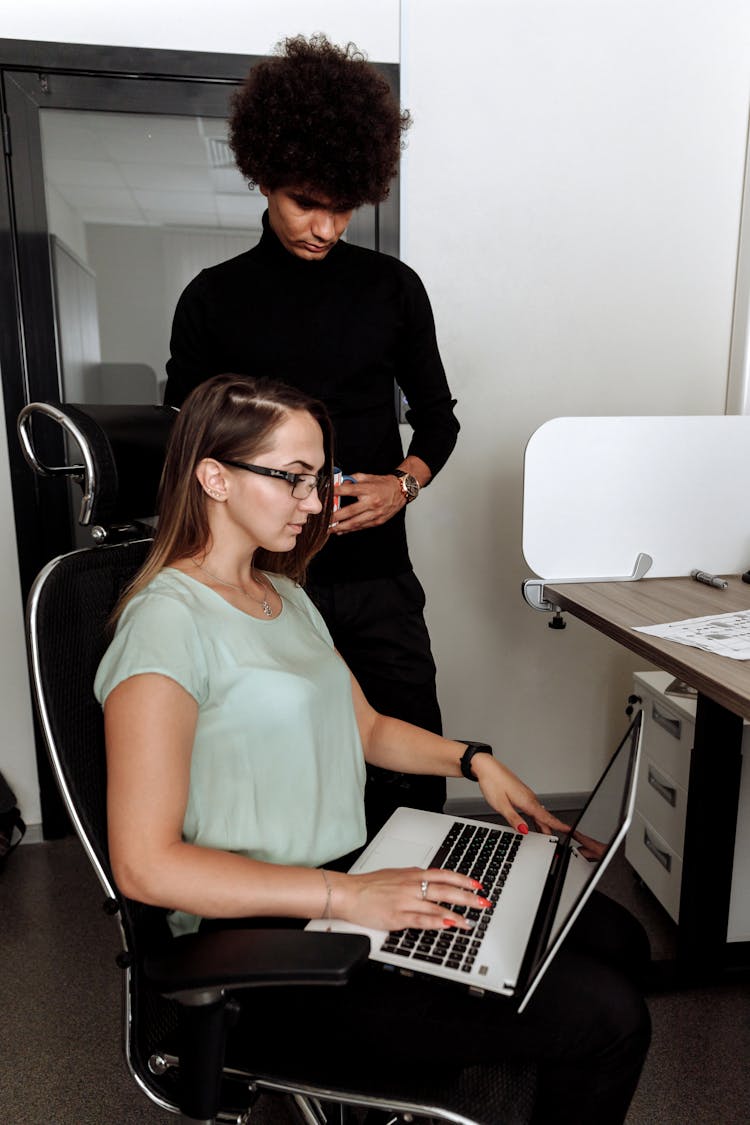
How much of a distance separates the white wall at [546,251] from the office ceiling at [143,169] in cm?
53

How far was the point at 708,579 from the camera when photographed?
1.76 metres

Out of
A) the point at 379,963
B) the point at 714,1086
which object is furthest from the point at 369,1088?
the point at 714,1086

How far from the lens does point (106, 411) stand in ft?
3.55

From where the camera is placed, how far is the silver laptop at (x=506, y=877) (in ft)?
2.91

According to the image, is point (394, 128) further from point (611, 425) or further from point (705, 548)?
point (705, 548)

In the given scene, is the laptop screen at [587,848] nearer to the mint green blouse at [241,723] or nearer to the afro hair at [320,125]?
the mint green blouse at [241,723]

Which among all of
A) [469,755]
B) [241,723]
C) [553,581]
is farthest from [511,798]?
[553,581]

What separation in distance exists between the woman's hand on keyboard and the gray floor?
0.87m

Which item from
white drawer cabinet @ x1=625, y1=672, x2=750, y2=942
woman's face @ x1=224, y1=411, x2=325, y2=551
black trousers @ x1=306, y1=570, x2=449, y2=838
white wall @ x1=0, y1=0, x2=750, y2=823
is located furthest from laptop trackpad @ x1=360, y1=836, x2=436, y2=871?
white wall @ x1=0, y1=0, x2=750, y2=823

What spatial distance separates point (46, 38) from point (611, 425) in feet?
5.67

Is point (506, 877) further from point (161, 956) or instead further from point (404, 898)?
point (161, 956)

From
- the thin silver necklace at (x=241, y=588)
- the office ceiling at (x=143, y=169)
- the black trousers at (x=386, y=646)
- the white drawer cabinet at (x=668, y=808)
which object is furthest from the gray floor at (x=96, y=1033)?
the office ceiling at (x=143, y=169)

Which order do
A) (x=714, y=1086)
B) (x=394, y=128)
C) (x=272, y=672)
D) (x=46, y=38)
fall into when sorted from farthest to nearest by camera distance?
(x=46, y=38) < (x=714, y=1086) < (x=394, y=128) < (x=272, y=672)

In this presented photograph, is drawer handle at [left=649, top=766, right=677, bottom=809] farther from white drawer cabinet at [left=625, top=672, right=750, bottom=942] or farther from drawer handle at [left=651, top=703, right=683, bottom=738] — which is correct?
drawer handle at [left=651, top=703, right=683, bottom=738]
